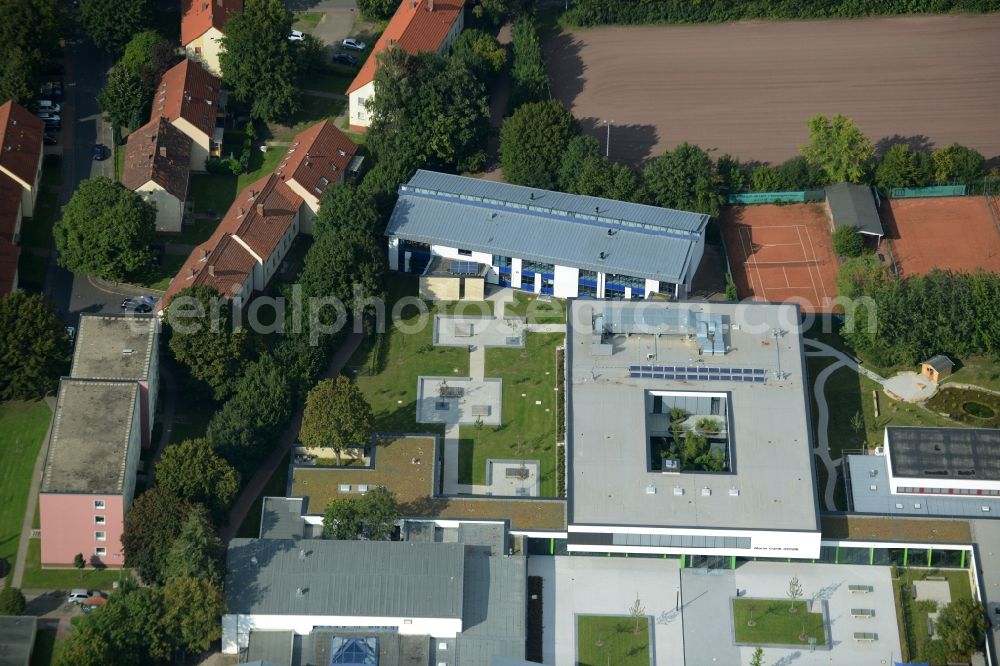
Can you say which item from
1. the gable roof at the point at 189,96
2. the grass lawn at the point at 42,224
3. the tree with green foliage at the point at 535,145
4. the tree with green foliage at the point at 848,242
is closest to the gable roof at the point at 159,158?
the gable roof at the point at 189,96

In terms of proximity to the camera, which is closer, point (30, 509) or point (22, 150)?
point (30, 509)

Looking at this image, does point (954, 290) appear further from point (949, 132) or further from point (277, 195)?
point (277, 195)

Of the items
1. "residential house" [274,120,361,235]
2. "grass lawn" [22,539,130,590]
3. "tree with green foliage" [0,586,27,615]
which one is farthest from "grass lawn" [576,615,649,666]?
"residential house" [274,120,361,235]

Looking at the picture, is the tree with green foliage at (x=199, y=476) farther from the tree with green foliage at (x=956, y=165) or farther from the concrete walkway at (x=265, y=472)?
the tree with green foliage at (x=956, y=165)

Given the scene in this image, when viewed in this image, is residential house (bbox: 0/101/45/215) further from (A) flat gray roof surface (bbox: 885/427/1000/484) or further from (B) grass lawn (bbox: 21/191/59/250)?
(A) flat gray roof surface (bbox: 885/427/1000/484)

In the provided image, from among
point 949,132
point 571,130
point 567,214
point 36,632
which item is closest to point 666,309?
point 567,214

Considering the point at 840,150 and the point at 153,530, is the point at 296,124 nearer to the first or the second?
the point at 840,150

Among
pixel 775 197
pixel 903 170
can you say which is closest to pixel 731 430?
pixel 775 197
